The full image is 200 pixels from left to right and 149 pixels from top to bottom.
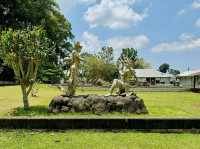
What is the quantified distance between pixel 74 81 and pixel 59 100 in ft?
4.16

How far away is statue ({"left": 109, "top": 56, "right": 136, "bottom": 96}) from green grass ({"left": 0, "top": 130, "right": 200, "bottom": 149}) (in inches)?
311

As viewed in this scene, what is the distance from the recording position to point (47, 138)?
8.73m

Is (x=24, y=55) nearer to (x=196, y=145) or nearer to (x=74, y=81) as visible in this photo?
(x=74, y=81)

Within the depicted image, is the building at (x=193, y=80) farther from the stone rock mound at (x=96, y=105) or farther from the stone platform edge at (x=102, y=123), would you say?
the stone platform edge at (x=102, y=123)

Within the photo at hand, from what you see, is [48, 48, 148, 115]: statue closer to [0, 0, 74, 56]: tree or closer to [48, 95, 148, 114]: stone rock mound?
[48, 95, 148, 114]: stone rock mound

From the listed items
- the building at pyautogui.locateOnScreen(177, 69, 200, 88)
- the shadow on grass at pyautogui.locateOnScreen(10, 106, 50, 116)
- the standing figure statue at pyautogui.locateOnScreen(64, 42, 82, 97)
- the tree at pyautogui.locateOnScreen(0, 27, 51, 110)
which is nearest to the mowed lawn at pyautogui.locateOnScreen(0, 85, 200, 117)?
the shadow on grass at pyautogui.locateOnScreen(10, 106, 50, 116)

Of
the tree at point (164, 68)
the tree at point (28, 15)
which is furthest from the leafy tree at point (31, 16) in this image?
the tree at point (164, 68)

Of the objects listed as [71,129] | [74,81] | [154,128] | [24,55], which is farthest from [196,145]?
[24,55]

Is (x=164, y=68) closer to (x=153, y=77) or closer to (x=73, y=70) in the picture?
(x=153, y=77)

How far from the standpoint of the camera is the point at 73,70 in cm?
1680

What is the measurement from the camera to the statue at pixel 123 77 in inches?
698

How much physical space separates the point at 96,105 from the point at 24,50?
181 inches

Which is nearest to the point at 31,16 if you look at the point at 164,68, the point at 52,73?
the point at 52,73

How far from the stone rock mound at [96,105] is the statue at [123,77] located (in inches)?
43.2
